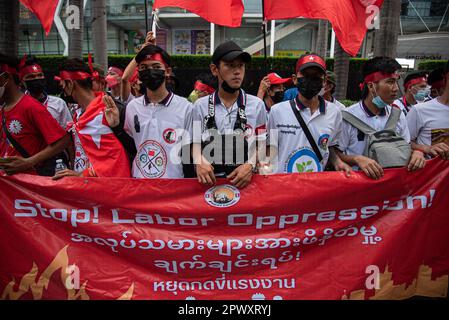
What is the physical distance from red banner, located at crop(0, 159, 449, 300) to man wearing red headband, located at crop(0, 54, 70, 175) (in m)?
0.52

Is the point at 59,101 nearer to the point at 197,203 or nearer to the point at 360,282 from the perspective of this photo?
the point at 197,203

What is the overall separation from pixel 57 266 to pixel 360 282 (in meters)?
2.37

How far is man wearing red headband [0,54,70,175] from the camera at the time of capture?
11.0 ft

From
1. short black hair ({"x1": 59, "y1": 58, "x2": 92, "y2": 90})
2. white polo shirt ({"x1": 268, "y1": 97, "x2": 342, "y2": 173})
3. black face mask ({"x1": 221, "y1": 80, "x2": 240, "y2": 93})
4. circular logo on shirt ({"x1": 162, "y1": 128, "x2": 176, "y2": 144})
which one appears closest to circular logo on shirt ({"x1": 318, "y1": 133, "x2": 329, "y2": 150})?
white polo shirt ({"x1": 268, "y1": 97, "x2": 342, "y2": 173})

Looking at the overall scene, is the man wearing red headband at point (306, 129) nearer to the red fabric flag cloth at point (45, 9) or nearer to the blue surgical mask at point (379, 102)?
the blue surgical mask at point (379, 102)

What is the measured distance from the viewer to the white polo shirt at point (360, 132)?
3.32 m

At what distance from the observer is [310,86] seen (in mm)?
3248

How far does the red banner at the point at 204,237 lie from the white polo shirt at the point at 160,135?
252mm

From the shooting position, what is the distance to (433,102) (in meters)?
3.53

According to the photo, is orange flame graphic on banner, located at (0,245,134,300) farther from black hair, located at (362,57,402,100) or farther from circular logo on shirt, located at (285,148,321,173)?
black hair, located at (362,57,402,100)

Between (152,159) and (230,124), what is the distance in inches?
28.1

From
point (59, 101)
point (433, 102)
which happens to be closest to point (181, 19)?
point (59, 101)

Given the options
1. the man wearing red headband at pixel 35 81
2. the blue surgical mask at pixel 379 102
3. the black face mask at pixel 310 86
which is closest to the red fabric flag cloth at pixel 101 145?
the black face mask at pixel 310 86

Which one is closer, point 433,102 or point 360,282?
point 360,282
